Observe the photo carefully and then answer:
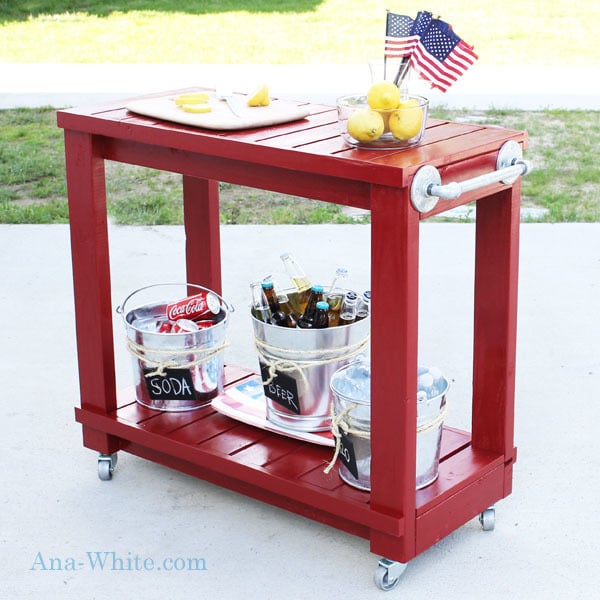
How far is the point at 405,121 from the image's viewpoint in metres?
2.09

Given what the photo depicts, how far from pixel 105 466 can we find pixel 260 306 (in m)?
0.55

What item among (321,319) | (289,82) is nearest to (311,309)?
(321,319)

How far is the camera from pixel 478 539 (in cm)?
241

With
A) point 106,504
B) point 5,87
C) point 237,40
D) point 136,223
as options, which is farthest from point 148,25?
point 106,504

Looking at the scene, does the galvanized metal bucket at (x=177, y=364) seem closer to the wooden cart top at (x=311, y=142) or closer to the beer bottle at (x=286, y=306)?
the beer bottle at (x=286, y=306)

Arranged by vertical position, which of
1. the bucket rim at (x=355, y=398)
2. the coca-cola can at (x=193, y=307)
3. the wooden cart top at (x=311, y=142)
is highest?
the wooden cart top at (x=311, y=142)

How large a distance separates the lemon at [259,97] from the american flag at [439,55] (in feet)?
1.49

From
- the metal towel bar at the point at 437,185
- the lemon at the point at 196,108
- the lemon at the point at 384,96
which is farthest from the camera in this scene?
the lemon at the point at 196,108

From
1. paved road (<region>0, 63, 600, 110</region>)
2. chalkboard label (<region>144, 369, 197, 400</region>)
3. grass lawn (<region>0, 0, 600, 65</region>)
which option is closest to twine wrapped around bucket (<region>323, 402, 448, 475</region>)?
chalkboard label (<region>144, 369, 197, 400</region>)

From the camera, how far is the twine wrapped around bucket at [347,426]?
2.25 metres

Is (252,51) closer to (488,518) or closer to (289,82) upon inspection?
(289,82)

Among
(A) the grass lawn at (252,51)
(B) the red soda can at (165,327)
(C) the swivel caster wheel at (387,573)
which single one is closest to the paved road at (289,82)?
(A) the grass lawn at (252,51)

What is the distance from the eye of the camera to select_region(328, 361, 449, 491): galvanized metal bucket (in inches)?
88.7

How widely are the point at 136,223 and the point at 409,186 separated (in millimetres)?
2813
